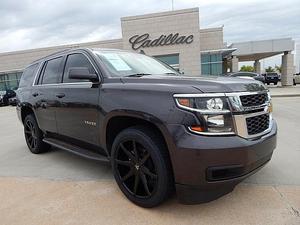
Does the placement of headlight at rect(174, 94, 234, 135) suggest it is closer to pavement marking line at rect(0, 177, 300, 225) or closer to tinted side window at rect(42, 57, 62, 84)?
pavement marking line at rect(0, 177, 300, 225)

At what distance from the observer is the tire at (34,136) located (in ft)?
18.2

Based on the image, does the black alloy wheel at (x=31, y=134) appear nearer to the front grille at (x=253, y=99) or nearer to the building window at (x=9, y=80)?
the front grille at (x=253, y=99)

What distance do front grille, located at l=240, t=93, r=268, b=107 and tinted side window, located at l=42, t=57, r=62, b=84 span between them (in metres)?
3.00

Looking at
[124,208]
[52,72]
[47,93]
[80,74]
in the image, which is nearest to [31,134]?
[47,93]

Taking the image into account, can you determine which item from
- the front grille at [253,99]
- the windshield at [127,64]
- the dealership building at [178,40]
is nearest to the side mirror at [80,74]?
the windshield at [127,64]

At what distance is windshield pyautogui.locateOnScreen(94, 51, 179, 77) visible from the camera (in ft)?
12.2

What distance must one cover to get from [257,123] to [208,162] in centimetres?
75

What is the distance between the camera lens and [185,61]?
1038 inches

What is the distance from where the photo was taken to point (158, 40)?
2645cm

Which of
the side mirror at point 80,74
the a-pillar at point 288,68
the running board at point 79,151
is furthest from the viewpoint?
the a-pillar at point 288,68

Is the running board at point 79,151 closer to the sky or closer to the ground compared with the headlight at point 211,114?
closer to the ground

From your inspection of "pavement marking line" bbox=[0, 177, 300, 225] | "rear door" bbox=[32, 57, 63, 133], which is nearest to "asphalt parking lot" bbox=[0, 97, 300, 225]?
"pavement marking line" bbox=[0, 177, 300, 225]

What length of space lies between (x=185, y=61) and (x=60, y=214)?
24.3m

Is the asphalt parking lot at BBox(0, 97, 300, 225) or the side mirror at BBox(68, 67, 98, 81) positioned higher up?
the side mirror at BBox(68, 67, 98, 81)
